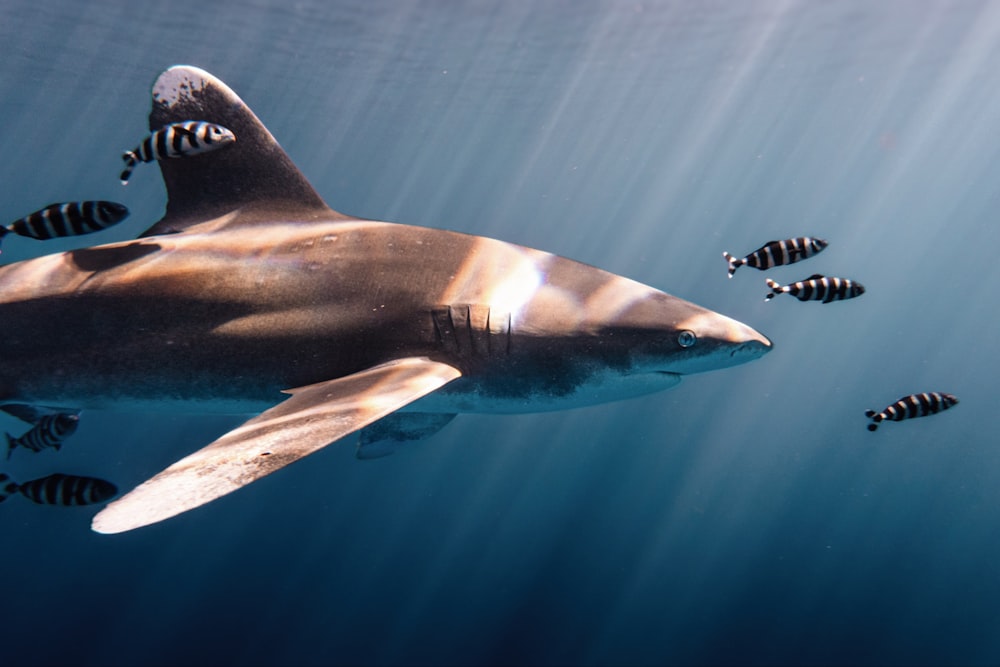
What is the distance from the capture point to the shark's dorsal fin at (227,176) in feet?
14.4

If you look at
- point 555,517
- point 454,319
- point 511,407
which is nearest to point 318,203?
point 454,319

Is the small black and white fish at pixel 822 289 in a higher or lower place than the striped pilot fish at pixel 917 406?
higher

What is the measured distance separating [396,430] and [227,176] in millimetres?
2147

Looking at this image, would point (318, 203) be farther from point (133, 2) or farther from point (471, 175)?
point (471, 175)

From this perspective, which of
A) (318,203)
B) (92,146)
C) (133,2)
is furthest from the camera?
(92,146)

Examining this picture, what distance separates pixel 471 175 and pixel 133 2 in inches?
2033

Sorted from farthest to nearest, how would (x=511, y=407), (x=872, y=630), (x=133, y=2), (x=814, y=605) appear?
(x=133, y=2), (x=814, y=605), (x=872, y=630), (x=511, y=407)

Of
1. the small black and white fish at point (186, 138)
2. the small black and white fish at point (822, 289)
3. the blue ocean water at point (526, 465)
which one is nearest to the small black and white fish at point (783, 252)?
the small black and white fish at point (822, 289)

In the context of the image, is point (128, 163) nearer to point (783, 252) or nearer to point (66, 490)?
point (66, 490)

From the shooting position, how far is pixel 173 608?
16.0m

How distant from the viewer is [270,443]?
236cm

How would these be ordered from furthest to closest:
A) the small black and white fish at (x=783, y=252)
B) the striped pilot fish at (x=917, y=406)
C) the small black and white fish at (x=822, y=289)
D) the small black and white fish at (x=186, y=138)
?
the small black and white fish at (x=783, y=252) < the striped pilot fish at (x=917, y=406) < the small black and white fish at (x=822, y=289) < the small black and white fish at (x=186, y=138)

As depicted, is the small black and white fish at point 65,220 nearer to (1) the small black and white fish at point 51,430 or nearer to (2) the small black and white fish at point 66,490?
(1) the small black and white fish at point 51,430

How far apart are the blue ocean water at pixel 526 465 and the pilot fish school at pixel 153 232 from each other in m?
10.8
